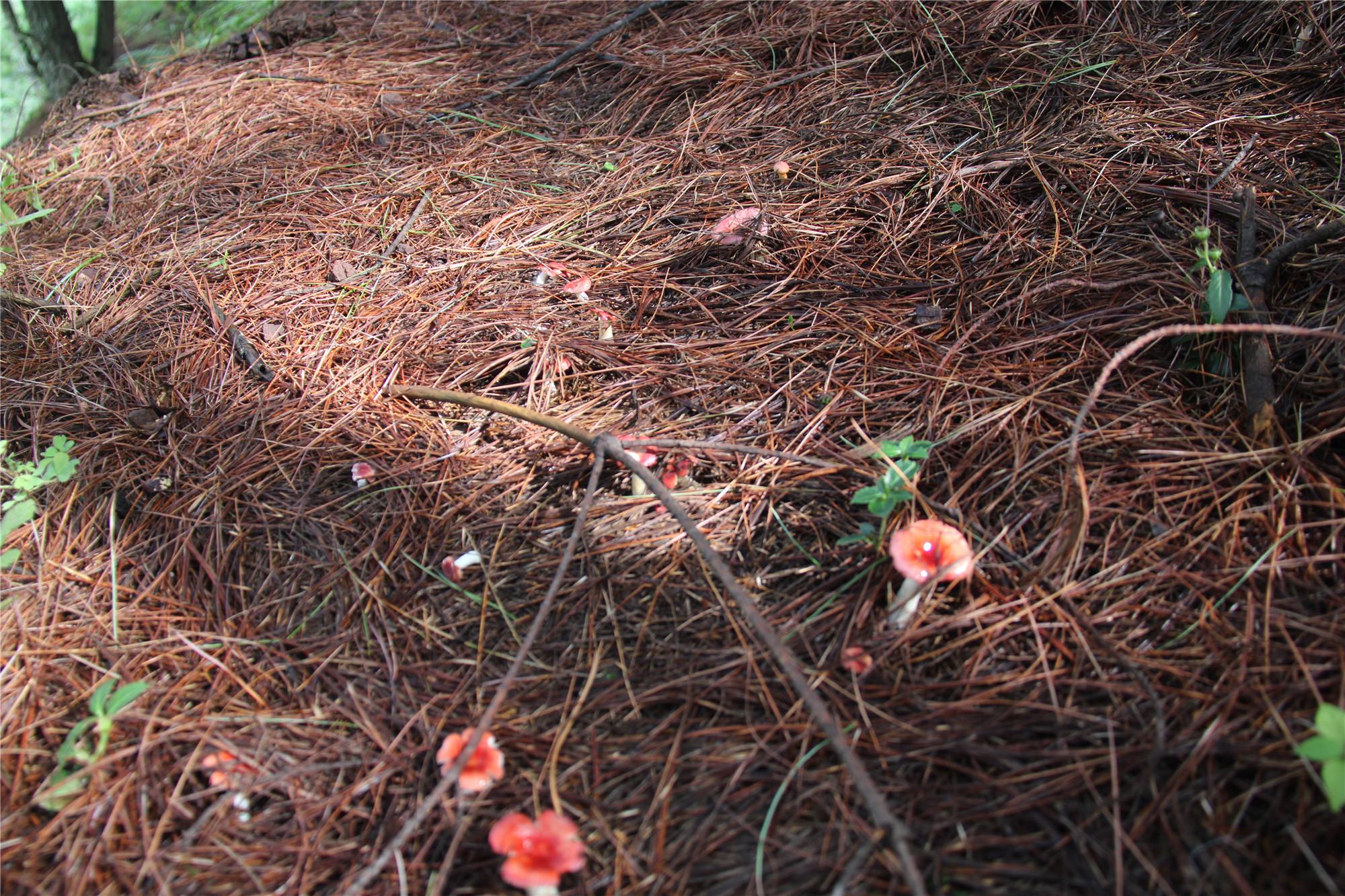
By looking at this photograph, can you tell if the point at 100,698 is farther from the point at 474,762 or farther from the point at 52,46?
the point at 52,46

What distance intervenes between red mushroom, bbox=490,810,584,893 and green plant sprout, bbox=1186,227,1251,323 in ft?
5.58

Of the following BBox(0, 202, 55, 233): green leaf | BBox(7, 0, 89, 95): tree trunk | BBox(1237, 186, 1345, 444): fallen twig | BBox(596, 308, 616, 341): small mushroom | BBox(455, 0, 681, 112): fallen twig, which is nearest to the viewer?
BBox(1237, 186, 1345, 444): fallen twig

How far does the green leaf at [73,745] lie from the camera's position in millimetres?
1431

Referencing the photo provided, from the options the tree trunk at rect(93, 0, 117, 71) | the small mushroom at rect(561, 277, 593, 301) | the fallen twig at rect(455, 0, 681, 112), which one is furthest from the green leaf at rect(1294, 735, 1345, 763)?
the tree trunk at rect(93, 0, 117, 71)

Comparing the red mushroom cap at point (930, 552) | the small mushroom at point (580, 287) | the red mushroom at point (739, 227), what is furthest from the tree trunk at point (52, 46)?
the red mushroom cap at point (930, 552)

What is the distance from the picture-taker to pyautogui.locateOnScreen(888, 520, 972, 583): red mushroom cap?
4.75 feet

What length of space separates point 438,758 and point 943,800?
861 mm

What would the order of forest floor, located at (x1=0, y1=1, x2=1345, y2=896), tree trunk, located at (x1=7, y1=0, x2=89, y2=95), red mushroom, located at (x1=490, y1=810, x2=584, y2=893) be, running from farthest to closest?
1. tree trunk, located at (x1=7, y1=0, x2=89, y2=95)
2. forest floor, located at (x1=0, y1=1, x2=1345, y2=896)
3. red mushroom, located at (x1=490, y1=810, x2=584, y2=893)

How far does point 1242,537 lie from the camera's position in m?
1.56

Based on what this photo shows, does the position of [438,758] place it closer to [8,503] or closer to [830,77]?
[8,503]

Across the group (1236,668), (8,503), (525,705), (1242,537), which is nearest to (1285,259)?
(1242,537)

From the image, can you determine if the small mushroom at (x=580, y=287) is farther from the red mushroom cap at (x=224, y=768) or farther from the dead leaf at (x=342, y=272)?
the red mushroom cap at (x=224, y=768)

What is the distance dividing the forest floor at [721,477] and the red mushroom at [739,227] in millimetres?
70

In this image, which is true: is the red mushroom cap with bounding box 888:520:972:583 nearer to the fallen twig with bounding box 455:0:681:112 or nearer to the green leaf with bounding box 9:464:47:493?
the green leaf with bounding box 9:464:47:493
